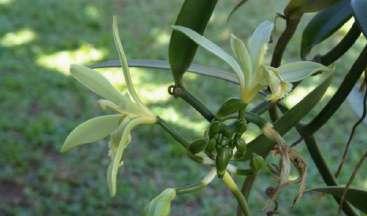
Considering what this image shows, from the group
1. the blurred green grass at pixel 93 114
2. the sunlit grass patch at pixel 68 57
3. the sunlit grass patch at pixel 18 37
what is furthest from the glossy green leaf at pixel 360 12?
the sunlit grass patch at pixel 18 37

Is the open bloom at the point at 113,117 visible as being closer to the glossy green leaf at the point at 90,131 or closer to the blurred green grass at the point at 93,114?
the glossy green leaf at the point at 90,131

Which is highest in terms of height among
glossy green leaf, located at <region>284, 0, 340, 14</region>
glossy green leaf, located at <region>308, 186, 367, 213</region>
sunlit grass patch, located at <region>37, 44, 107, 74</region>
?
glossy green leaf, located at <region>284, 0, 340, 14</region>

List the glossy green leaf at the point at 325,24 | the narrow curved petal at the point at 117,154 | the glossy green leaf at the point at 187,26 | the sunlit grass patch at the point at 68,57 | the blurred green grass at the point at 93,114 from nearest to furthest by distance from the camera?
the narrow curved petal at the point at 117,154, the glossy green leaf at the point at 187,26, the glossy green leaf at the point at 325,24, the blurred green grass at the point at 93,114, the sunlit grass patch at the point at 68,57

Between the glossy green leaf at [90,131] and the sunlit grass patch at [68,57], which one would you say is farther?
the sunlit grass patch at [68,57]

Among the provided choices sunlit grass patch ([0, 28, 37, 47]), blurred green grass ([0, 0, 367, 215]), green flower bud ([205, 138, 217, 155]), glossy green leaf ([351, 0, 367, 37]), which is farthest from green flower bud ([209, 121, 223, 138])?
sunlit grass patch ([0, 28, 37, 47])

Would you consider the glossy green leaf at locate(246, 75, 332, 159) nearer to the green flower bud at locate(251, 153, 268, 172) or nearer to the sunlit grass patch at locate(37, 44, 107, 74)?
the green flower bud at locate(251, 153, 268, 172)

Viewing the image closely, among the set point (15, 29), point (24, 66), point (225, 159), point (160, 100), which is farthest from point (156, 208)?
point (15, 29)
